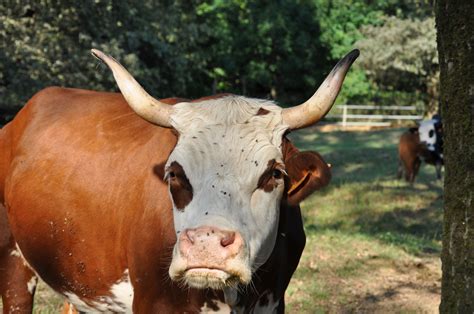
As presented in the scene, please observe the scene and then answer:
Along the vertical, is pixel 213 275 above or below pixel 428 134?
above

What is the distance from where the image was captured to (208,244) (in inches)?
131

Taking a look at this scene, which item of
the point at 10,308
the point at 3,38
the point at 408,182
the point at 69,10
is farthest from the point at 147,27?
the point at 10,308

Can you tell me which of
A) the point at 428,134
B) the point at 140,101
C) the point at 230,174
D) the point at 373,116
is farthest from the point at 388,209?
the point at 373,116

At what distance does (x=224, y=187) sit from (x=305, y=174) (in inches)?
23.8

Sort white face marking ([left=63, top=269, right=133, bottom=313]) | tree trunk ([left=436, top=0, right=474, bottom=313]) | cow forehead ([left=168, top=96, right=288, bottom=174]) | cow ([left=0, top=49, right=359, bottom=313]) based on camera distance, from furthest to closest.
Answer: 1. white face marking ([left=63, top=269, right=133, bottom=313])
2. tree trunk ([left=436, top=0, right=474, bottom=313])
3. cow forehead ([left=168, top=96, right=288, bottom=174])
4. cow ([left=0, top=49, right=359, bottom=313])

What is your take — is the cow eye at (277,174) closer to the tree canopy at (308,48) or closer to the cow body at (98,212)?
the cow body at (98,212)

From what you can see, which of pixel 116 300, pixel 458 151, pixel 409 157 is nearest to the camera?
pixel 458 151

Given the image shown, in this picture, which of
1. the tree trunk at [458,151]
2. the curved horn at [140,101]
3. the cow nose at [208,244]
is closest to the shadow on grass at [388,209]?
the tree trunk at [458,151]

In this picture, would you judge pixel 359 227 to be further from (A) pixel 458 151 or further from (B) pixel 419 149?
(B) pixel 419 149

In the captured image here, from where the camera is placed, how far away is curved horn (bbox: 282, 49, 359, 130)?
387 centimetres

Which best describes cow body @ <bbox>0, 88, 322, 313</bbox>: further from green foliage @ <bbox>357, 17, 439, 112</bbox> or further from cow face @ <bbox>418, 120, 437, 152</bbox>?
green foliage @ <bbox>357, 17, 439, 112</bbox>

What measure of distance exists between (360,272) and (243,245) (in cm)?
482

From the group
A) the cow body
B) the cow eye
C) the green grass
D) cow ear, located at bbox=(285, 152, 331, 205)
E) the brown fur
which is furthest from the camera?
the brown fur

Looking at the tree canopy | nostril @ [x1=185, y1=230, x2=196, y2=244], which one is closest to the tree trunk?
nostril @ [x1=185, y1=230, x2=196, y2=244]
